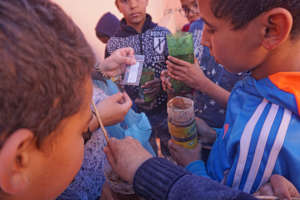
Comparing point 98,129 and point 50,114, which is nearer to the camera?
point 50,114

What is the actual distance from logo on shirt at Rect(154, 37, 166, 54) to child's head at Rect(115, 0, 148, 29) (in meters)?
0.23

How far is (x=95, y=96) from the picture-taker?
2.84 ft

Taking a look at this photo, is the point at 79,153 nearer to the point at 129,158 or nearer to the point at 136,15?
the point at 129,158

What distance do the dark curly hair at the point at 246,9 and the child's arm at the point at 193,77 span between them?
384 millimetres

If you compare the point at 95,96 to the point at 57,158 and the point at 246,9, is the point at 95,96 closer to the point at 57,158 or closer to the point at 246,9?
the point at 57,158

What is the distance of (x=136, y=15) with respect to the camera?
158 cm

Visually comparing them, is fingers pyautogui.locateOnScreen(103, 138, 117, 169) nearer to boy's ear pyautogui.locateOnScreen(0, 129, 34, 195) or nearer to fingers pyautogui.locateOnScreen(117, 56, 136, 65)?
boy's ear pyautogui.locateOnScreen(0, 129, 34, 195)

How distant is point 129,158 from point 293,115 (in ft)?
1.55

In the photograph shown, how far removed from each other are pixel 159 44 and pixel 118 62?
1.80 feet

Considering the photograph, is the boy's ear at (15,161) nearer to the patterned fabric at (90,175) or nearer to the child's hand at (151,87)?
the patterned fabric at (90,175)

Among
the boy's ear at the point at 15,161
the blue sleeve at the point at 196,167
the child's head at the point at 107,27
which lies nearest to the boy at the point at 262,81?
the blue sleeve at the point at 196,167

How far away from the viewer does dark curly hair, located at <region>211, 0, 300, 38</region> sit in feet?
1.67

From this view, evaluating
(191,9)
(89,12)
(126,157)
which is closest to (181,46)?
(126,157)

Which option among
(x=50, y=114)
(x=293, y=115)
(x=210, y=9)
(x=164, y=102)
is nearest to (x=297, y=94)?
(x=293, y=115)
